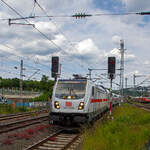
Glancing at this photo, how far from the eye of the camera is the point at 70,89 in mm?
13398

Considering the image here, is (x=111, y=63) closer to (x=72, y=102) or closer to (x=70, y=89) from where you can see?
(x=70, y=89)

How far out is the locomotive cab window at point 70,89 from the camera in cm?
1312

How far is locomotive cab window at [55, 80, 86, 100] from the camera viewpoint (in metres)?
13.1

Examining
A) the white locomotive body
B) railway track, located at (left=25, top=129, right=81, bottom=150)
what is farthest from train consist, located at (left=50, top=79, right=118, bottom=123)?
railway track, located at (left=25, top=129, right=81, bottom=150)

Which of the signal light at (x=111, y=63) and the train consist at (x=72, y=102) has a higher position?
the signal light at (x=111, y=63)

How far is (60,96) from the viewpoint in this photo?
13227 millimetres

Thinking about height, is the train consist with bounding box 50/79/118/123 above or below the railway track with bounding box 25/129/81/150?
above

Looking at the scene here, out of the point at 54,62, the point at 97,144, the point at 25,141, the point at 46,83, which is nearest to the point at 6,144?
the point at 25,141

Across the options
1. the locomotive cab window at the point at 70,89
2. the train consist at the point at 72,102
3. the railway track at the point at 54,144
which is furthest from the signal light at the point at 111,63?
the railway track at the point at 54,144

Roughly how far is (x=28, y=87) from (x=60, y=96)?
9376cm

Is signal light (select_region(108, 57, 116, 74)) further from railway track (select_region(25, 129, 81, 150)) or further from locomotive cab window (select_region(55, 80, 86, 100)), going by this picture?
railway track (select_region(25, 129, 81, 150))

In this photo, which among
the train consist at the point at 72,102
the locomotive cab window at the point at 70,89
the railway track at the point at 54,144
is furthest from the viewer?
the locomotive cab window at the point at 70,89

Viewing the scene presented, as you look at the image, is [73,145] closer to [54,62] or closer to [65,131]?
[65,131]

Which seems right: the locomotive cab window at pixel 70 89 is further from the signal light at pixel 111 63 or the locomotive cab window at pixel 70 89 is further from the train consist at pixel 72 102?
the signal light at pixel 111 63
